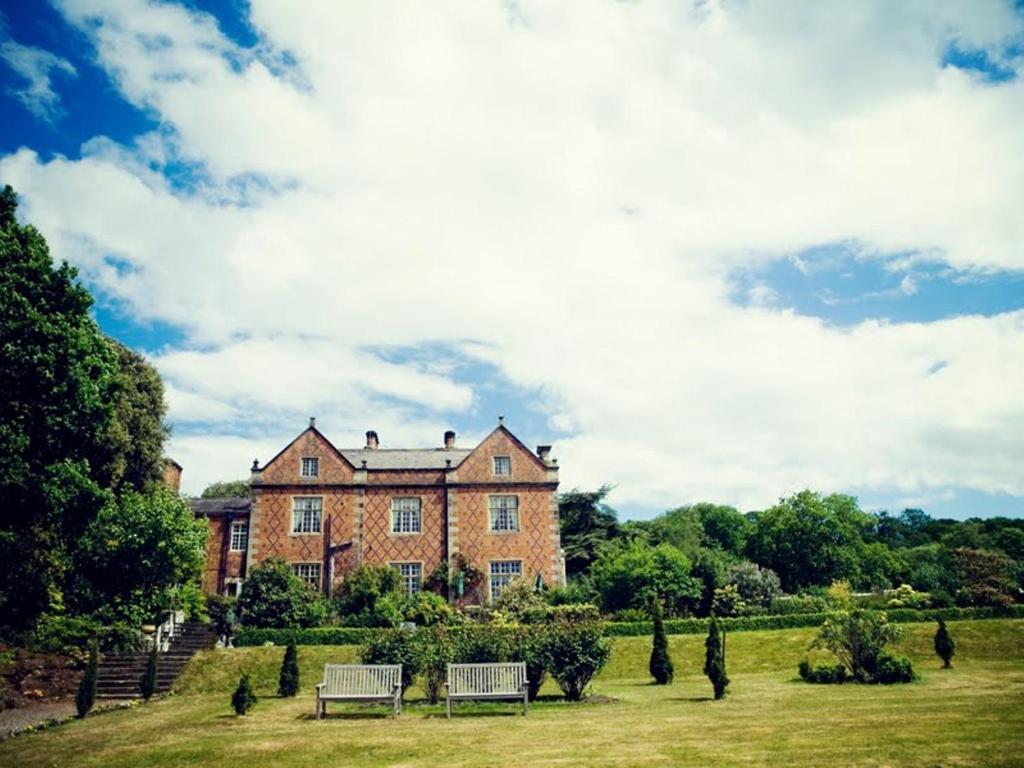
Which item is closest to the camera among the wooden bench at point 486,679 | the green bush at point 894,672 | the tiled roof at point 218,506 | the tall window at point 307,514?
the wooden bench at point 486,679

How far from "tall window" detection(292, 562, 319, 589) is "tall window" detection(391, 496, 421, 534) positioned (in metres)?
4.43

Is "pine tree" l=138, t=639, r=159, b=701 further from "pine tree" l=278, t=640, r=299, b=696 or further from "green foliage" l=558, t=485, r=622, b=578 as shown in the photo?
"green foliage" l=558, t=485, r=622, b=578

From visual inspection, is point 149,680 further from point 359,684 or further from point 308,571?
point 308,571

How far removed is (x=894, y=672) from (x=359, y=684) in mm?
13725

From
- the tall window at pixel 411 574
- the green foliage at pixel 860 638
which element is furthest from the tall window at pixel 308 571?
the green foliage at pixel 860 638

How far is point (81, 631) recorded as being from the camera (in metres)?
22.8

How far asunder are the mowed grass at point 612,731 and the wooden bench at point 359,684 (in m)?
0.42

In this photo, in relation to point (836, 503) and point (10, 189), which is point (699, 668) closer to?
point (10, 189)

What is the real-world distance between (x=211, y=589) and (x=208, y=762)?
96.7 ft

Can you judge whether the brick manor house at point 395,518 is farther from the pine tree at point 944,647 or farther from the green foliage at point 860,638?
the pine tree at point 944,647

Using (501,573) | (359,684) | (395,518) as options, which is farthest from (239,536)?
(359,684)

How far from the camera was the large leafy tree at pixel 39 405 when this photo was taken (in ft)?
62.1

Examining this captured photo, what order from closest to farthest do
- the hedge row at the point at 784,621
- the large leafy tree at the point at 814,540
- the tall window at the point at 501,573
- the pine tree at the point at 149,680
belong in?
the pine tree at the point at 149,680 → the hedge row at the point at 784,621 → the tall window at the point at 501,573 → the large leafy tree at the point at 814,540

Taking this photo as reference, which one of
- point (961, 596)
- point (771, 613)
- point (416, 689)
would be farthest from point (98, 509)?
point (961, 596)
